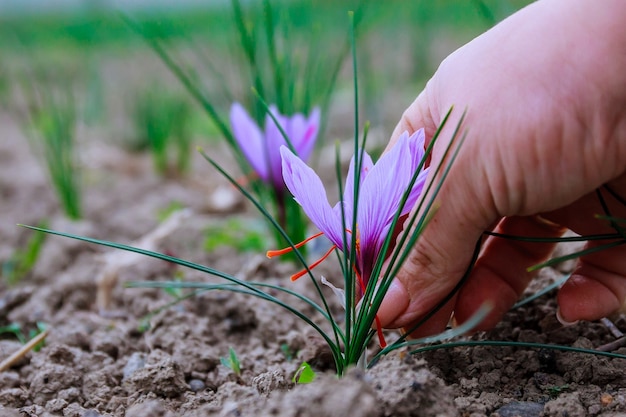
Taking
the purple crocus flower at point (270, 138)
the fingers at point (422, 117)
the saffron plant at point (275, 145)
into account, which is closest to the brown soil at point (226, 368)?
the saffron plant at point (275, 145)

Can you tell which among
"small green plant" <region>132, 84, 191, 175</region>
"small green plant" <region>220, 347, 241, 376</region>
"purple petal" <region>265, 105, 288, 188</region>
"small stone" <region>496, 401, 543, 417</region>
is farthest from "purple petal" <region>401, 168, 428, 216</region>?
"small green plant" <region>132, 84, 191, 175</region>

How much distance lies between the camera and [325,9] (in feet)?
13.3

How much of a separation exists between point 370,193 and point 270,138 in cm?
77

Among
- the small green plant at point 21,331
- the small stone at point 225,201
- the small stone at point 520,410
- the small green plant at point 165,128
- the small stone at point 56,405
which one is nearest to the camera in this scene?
the small stone at point 520,410

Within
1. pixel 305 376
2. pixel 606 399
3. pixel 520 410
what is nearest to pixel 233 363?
pixel 305 376

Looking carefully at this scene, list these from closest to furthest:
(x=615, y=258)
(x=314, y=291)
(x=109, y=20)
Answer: (x=615, y=258), (x=314, y=291), (x=109, y=20)

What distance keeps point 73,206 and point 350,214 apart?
1.61 metres

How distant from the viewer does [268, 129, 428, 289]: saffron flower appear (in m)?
0.98

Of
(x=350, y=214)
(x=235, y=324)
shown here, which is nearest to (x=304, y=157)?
(x=235, y=324)

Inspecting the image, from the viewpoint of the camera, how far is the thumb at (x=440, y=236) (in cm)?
94

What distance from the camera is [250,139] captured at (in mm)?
1743

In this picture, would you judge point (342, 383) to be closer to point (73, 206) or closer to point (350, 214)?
point (350, 214)

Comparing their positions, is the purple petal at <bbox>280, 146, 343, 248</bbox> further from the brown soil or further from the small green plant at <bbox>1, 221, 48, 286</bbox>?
the small green plant at <bbox>1, 221, 48, 286</bbox>

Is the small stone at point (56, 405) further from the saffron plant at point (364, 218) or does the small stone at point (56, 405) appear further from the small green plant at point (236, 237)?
the small green plant at point (236, 237)
